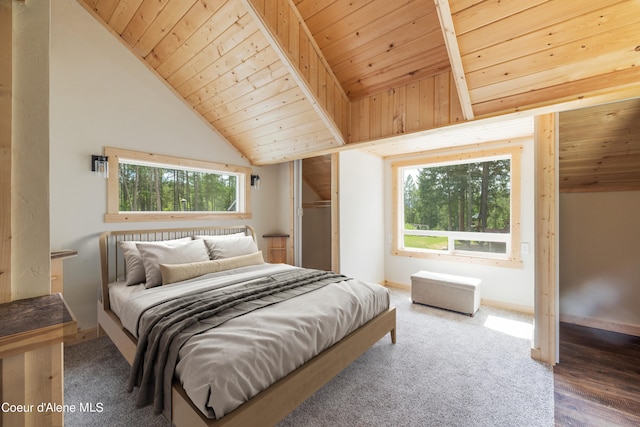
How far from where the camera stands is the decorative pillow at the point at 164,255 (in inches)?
98.7

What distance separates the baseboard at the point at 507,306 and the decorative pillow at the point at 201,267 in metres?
3.10

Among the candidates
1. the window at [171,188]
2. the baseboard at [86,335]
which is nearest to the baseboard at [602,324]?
the window at [171,188]

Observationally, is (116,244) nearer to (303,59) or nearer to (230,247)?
(230,247)

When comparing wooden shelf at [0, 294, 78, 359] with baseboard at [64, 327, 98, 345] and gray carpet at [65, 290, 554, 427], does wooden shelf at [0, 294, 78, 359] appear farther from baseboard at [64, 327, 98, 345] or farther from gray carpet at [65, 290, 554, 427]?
baseboard at [64, 327, 98, 345]

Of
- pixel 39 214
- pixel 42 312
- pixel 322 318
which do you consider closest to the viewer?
pixel 42 312

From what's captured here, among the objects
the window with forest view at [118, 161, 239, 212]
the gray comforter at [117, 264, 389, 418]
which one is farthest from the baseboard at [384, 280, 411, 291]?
the window with forest view at [118, 161, 239, 212]

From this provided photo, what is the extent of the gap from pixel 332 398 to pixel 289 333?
0.70 meters

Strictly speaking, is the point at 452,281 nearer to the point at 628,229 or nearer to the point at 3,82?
the point at 628,229

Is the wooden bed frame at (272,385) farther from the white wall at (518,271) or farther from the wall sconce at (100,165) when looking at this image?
the white wall at (518,271)

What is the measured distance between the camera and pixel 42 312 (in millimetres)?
821

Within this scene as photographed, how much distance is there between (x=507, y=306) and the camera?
3.61 m

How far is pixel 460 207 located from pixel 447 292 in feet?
4.41

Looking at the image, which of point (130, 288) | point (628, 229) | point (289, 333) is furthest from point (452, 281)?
point (130, 288)

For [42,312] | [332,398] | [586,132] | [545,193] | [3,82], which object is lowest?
[332,398]
